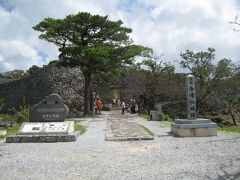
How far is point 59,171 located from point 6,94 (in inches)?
1254

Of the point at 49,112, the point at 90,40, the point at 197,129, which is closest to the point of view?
the point at 197,129

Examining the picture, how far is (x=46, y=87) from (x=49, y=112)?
2234 cm

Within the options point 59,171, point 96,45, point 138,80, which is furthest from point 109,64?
point 59,171

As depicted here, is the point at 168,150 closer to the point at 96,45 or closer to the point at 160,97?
the point at 96,45

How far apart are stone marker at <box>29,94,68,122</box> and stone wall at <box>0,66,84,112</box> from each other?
68.4 feet

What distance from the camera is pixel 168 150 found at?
932 cm

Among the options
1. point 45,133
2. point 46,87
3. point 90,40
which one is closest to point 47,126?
point 45,133

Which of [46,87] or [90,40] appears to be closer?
[90,40]

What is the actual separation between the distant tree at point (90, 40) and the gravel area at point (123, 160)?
14638mm

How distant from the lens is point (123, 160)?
811 centimetres

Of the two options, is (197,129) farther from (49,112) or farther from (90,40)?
(90,40)

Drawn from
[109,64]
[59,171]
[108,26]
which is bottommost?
[59,171]

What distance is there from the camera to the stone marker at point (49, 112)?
13.2 metres

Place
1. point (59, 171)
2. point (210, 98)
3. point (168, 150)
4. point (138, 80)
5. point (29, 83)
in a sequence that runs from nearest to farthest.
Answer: point (59, 171) < point (168, 150) < point (210, 98) < point (138, 80) < point (29, 83)
